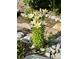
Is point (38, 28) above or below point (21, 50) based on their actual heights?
above

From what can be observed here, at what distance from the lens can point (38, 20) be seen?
5.26 ft

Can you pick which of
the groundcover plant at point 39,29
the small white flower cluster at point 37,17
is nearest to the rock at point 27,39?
the groundcover plant at point 39,29

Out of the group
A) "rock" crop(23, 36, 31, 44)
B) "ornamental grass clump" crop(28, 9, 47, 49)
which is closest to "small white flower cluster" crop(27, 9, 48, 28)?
"ornamental grass clump" crop(28, 9, 47, 49)

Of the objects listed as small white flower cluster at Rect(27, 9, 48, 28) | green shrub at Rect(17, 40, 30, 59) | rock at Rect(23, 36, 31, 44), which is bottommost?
green shrub at Rect(17, 40, 30, 59)

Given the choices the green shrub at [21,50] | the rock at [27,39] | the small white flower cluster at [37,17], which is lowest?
the green shrub at [21,50]

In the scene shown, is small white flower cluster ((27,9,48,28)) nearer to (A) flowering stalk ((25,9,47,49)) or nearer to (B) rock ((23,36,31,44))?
(A) flowering stalk ((25,9,47,49))

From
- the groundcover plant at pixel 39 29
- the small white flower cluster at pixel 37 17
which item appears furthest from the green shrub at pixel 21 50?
the small white flower cluster at pixel 37 17

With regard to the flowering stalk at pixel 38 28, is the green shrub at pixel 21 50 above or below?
below

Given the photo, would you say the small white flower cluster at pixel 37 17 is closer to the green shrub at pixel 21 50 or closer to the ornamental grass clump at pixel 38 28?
the ornamental grass clump at pixel 38 28

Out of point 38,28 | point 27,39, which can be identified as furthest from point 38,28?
point 27,39

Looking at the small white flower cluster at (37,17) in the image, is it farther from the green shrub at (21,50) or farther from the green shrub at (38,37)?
the green shrub at (21,50)

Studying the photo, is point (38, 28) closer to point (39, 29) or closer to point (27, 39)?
point (39, 29)
